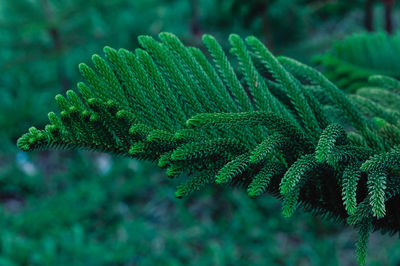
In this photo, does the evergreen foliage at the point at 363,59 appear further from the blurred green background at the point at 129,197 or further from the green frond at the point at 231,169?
the blurred green background at the point at 129,197

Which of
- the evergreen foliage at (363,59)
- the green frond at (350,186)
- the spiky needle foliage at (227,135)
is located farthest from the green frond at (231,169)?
the evergreen foliage at (363,59)

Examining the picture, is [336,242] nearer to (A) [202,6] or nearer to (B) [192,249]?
(B) [192,249]

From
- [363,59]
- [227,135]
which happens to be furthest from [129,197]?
[227,135]

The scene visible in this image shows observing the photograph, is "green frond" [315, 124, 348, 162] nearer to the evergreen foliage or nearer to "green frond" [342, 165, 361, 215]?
"green frond" [342, 165, 361, 215]

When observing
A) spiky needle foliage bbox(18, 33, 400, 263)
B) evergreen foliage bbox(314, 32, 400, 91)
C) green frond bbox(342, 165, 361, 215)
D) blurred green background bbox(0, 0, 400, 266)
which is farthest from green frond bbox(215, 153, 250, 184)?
blurred green background bbox(0, 0, 400, 266)

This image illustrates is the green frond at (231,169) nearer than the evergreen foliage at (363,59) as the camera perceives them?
Yes

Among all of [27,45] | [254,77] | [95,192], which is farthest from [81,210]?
[254,77]

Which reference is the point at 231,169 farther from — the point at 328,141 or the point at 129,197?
the point at 129,197
